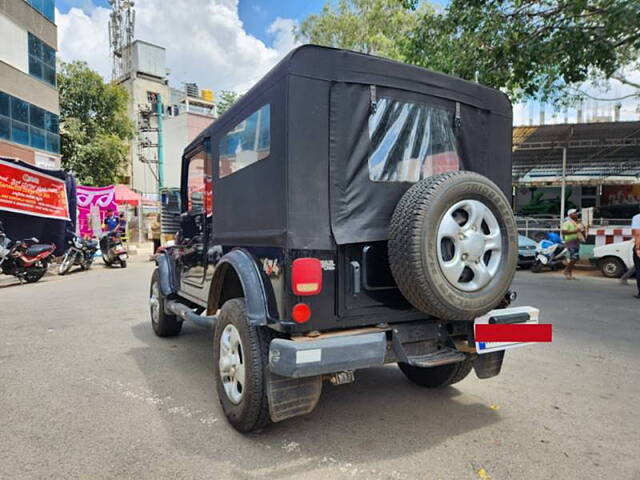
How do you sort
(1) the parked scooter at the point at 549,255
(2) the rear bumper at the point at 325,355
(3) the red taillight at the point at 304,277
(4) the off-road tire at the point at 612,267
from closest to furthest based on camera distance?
(2) the rear bumper at the point at 325,355
(3) the red taillight at the point at 304,277
(4) the off-road tire at the point at 612,267
(1) the parked scooter at the point at 549,255

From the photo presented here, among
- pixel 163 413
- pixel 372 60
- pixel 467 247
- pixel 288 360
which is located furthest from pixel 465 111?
pixel 163 413

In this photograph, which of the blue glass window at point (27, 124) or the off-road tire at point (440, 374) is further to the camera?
the blue glass window at point (27, 124)

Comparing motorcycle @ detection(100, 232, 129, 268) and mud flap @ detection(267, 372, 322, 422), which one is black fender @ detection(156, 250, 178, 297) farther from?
motorcycle @ detection(100, 232, 129, 268)

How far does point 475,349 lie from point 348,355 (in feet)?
3.10

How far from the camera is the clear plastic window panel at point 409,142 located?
2.96 metres

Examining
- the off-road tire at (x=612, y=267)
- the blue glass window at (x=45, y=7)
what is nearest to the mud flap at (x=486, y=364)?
the off-road tire at (x=612, y=267)

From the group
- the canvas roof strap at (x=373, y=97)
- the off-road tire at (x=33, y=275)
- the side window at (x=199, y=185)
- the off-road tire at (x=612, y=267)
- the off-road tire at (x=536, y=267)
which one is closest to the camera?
the canvas roof strap at (x=373, y=97)

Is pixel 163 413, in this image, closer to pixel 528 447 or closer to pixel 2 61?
pixel 528 447

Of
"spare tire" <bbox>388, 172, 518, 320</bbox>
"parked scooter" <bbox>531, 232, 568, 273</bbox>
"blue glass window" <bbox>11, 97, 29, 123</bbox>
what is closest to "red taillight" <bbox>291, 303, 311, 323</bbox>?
"spare tire" <bbox>388, 172, 518, 320</bbox>

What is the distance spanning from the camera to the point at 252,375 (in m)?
2.76

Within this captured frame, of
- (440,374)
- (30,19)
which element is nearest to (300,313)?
(440,374)

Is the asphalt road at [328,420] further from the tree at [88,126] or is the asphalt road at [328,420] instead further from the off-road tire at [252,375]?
the tree at [88,126]

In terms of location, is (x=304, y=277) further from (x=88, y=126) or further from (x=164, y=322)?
(x=88, y=126)

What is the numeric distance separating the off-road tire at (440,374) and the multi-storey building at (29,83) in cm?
1770
